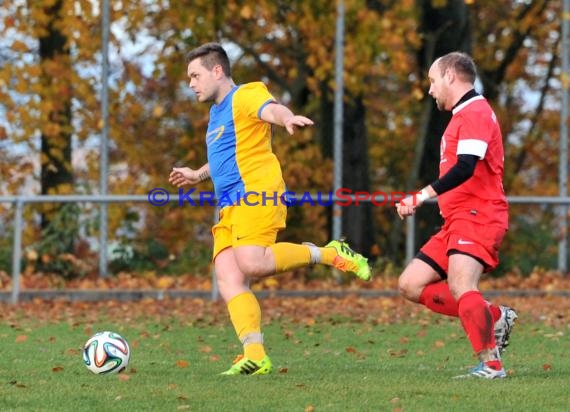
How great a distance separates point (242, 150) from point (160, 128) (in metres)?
12.5

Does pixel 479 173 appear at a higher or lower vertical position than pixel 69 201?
higher

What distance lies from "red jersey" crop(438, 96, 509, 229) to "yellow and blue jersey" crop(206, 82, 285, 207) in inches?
41.3

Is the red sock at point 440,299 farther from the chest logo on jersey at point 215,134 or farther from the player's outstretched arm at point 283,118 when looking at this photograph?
the chest logo on jersey at point 215,134

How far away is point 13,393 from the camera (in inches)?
291

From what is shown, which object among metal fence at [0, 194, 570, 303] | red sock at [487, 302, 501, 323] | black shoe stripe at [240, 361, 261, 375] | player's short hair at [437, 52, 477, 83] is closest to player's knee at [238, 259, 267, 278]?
black shoe stripe at [240, 361, 261, 375]

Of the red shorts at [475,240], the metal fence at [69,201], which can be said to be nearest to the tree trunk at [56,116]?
the metal fence at [69,201]

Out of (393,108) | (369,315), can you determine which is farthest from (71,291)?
(393,108)

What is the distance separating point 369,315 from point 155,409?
23.7 ft

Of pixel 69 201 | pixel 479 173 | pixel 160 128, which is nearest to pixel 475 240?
pixel 479 173

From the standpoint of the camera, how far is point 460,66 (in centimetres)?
801

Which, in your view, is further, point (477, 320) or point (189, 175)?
point (189, 175)

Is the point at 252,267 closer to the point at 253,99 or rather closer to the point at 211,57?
the point at 253,99

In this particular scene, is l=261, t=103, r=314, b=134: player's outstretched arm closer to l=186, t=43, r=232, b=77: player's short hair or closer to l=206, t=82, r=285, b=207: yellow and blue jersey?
l=206, t=82, r=285, b=207: yellow and blue jersey

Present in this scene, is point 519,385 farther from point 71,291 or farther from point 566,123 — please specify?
point 566,123
